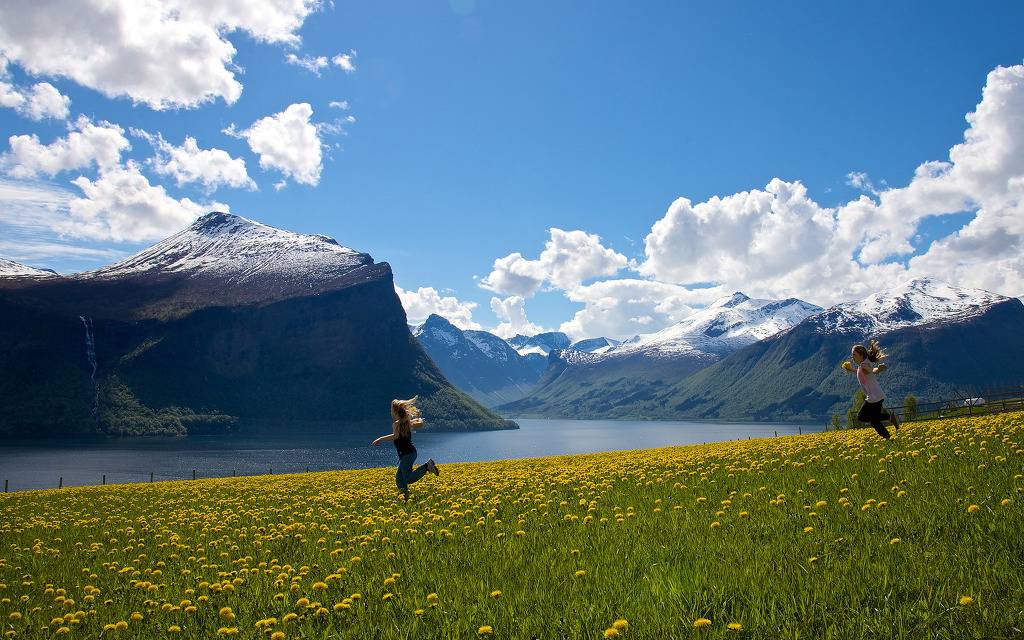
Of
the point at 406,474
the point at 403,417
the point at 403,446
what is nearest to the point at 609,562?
the point at 406,474

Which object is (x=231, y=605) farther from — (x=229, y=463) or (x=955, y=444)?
(x=229, y=463)

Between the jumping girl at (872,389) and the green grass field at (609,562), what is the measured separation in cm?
182

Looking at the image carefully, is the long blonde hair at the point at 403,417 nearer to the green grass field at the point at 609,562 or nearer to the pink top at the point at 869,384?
the green grass field at the point at 609,562

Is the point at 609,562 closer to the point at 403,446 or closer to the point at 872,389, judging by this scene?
the point at 403,446

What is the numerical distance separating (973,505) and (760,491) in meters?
3.12

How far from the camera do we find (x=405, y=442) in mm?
14859

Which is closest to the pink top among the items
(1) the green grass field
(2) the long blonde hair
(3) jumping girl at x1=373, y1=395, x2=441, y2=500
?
(1) the green grass field

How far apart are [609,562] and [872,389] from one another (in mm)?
11336

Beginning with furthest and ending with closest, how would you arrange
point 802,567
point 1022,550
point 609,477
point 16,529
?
point 16,529 → point 609,477 → point 802,567 → point 1022,550

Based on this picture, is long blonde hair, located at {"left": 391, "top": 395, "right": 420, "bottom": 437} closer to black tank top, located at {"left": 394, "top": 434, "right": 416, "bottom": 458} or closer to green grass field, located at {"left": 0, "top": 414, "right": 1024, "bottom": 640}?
black tank top, located at {"left": 394, "top": 434, "right": 416, "bottom": 458}

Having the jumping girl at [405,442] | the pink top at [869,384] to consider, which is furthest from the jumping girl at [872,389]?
the jumping girl at [405,442]

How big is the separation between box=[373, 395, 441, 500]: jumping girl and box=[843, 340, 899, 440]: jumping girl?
34.7ft

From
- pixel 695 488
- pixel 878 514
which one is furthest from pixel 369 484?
pixel 878 514

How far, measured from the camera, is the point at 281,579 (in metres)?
6.95
